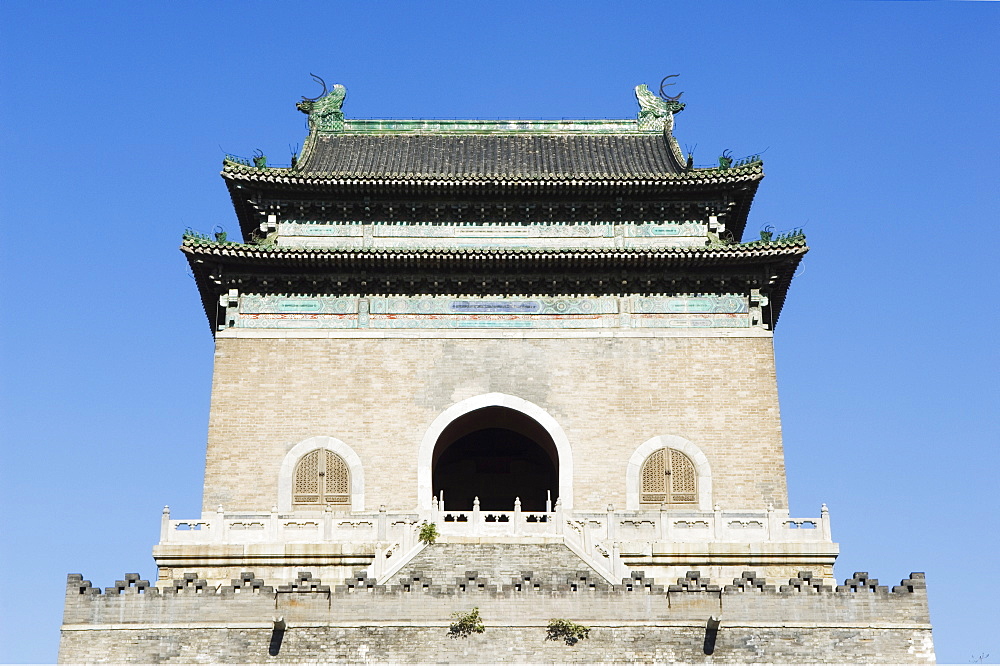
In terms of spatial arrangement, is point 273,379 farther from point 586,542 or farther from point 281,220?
point 586,542

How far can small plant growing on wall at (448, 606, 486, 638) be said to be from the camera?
24.8m

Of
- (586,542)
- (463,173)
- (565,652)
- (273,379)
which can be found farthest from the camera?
(463,173)

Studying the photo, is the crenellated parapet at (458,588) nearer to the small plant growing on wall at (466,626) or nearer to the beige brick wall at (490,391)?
the small plant growing on wall at (466,626)

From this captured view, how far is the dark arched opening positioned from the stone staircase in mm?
9042

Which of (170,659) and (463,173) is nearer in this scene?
(170,659)

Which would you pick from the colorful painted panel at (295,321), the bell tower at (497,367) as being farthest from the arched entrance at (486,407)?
the colorful painted panel at (295,321)

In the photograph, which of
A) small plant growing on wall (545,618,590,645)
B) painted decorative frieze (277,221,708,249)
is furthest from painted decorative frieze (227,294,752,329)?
small plant growing on wall (545,618,590,645)

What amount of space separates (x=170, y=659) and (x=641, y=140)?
62.6 ft

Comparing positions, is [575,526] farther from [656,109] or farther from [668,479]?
[656,109]

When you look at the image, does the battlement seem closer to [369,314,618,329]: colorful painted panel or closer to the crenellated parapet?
the crenellated parapet

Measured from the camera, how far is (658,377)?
105 ft

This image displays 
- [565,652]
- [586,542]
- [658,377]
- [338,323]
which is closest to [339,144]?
[338,323]

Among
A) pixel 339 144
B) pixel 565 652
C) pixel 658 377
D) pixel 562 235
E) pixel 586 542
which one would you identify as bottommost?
pixel 565 652

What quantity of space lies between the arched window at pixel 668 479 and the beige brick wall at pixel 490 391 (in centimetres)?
47
